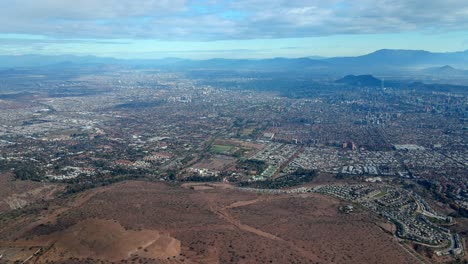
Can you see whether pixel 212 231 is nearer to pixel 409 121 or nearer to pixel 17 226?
pixel 17 226

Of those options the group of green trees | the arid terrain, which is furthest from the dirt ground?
the group of green trees

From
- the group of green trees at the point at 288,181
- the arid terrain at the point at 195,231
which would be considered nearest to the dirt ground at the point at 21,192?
the arid terrain at the point at 195,231

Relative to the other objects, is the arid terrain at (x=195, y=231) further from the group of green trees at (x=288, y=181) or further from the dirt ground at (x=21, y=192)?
the group of green trees at (x=288, y=181)

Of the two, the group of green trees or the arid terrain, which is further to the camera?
the group of green trees

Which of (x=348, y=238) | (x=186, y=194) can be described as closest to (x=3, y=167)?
(x=186, y=194)

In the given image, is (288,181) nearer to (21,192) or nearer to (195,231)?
(195,231)

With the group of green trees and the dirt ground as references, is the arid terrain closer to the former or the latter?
the dirt ground

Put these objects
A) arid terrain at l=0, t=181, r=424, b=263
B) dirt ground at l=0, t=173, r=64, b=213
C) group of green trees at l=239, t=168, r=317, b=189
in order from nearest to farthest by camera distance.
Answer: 1. arid terrain at l=0, t=181, r=424, b=263
2. dirt ground at l=0, t=173, r=64, b=213
3. group of green trees at l=239, t=168, r=317, b=189

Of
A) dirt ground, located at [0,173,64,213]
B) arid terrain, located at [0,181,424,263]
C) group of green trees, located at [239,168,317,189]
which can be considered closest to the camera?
arid terrain, located at [0,181,424,263]
